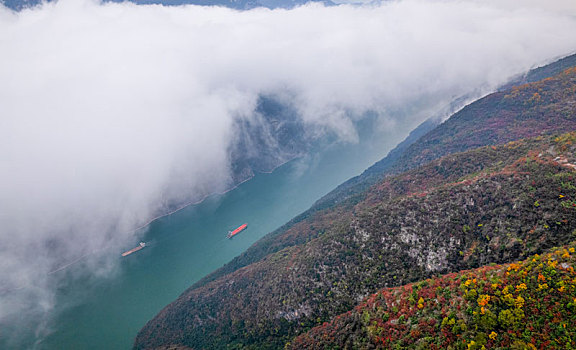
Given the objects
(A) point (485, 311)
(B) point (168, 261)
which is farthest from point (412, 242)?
(B) point (168, 261)

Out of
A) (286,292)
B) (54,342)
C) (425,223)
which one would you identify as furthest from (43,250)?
(425,223)

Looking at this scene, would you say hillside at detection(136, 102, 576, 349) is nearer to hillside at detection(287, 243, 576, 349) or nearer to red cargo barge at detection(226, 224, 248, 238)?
hillside at detection(287, 243, 576, 349)

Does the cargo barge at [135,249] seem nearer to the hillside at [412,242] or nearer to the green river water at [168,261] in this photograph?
the green river water at [168,261]

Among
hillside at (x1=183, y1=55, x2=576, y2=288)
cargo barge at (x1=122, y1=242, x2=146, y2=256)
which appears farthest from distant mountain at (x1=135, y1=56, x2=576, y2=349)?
cargo barge at (x1=122, y1=242, x2=146, y2=256)

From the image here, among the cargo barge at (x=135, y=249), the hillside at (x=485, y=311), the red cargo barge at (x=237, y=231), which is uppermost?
the cargo barge at (x=135, y=249)

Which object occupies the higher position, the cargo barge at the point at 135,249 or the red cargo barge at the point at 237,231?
the cargo barge at the point at 135,249

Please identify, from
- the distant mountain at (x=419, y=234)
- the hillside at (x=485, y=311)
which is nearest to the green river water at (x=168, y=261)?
the distant mountain at (x=419, y=234)

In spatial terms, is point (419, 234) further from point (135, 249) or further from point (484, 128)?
point (135, 249)
